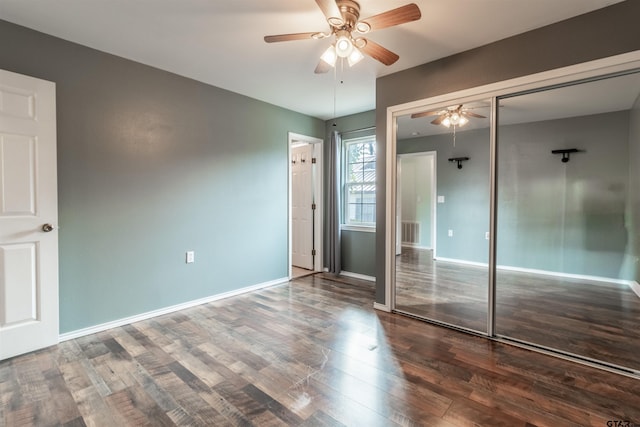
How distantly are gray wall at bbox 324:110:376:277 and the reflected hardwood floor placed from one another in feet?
3.40

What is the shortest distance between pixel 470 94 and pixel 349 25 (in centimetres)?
138

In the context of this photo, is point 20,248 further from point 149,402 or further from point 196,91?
point 196,91

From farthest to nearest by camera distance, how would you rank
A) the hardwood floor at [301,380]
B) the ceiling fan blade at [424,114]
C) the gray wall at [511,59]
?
the ceiling fan blade at [424,114] < the gray wall at [511,59] < the hardwood floor at [301,380]

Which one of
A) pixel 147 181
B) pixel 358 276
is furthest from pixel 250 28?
pixel 358 276

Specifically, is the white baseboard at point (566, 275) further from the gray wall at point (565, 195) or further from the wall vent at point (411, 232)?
the wall vent at point (411, 232)

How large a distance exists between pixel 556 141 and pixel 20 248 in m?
4.78

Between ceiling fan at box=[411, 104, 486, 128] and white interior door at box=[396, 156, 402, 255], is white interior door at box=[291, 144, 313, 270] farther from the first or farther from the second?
ceiling fan at box=[411, 104, 486, 128]

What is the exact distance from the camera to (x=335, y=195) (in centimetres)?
470

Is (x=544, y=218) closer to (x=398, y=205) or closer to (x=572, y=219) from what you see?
(x=572, y=219)

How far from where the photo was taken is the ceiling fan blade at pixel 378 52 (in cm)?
204

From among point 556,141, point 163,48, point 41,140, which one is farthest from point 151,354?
point 556,141

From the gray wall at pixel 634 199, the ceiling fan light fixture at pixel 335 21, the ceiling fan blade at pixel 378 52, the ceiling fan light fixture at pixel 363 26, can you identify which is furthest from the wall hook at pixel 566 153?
the ceiling fan light fixture at pixel 335 21

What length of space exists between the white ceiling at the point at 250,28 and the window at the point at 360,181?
1495 millimetres

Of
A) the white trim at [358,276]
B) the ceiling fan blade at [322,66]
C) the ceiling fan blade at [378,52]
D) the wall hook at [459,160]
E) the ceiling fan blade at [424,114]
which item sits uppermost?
the ceiling fan blade at [378,52]
